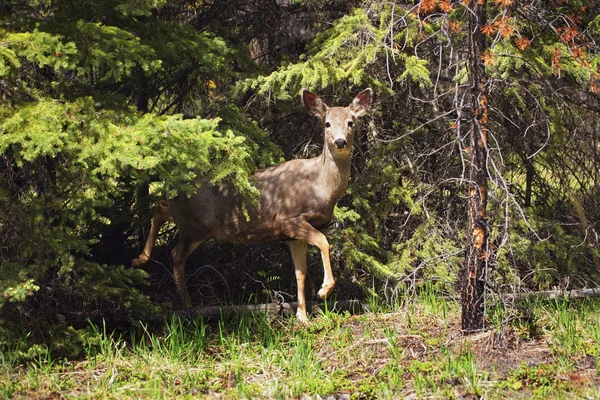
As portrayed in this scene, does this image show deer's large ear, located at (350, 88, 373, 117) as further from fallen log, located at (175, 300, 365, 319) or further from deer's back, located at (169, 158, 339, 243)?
fallen log, located at (175, 300, 365, 319)

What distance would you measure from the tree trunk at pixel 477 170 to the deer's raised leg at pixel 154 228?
3.47 m

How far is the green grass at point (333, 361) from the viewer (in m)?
6.46

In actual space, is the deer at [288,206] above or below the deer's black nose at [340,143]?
below

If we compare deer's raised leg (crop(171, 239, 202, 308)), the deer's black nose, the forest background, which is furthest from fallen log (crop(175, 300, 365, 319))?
the deer's black nose

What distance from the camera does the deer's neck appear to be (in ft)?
28.9

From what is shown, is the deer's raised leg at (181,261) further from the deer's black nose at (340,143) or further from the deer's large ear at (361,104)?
the deer's large ear at (361,104)

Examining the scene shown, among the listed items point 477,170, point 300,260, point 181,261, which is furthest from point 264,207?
point 477,170

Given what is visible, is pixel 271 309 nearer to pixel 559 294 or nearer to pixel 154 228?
pixel 154 228

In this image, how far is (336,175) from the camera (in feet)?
28.8

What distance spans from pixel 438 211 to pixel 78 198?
443cm

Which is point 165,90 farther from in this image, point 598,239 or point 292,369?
point 598,239

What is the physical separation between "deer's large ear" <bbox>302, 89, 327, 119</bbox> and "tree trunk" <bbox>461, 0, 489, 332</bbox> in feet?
6.49

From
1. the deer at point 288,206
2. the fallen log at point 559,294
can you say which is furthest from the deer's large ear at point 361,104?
the fallen log at point 559,294

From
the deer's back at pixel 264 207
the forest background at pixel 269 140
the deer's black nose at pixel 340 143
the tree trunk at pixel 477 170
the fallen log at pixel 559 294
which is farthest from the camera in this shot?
the deer's back at pixel 264 207
